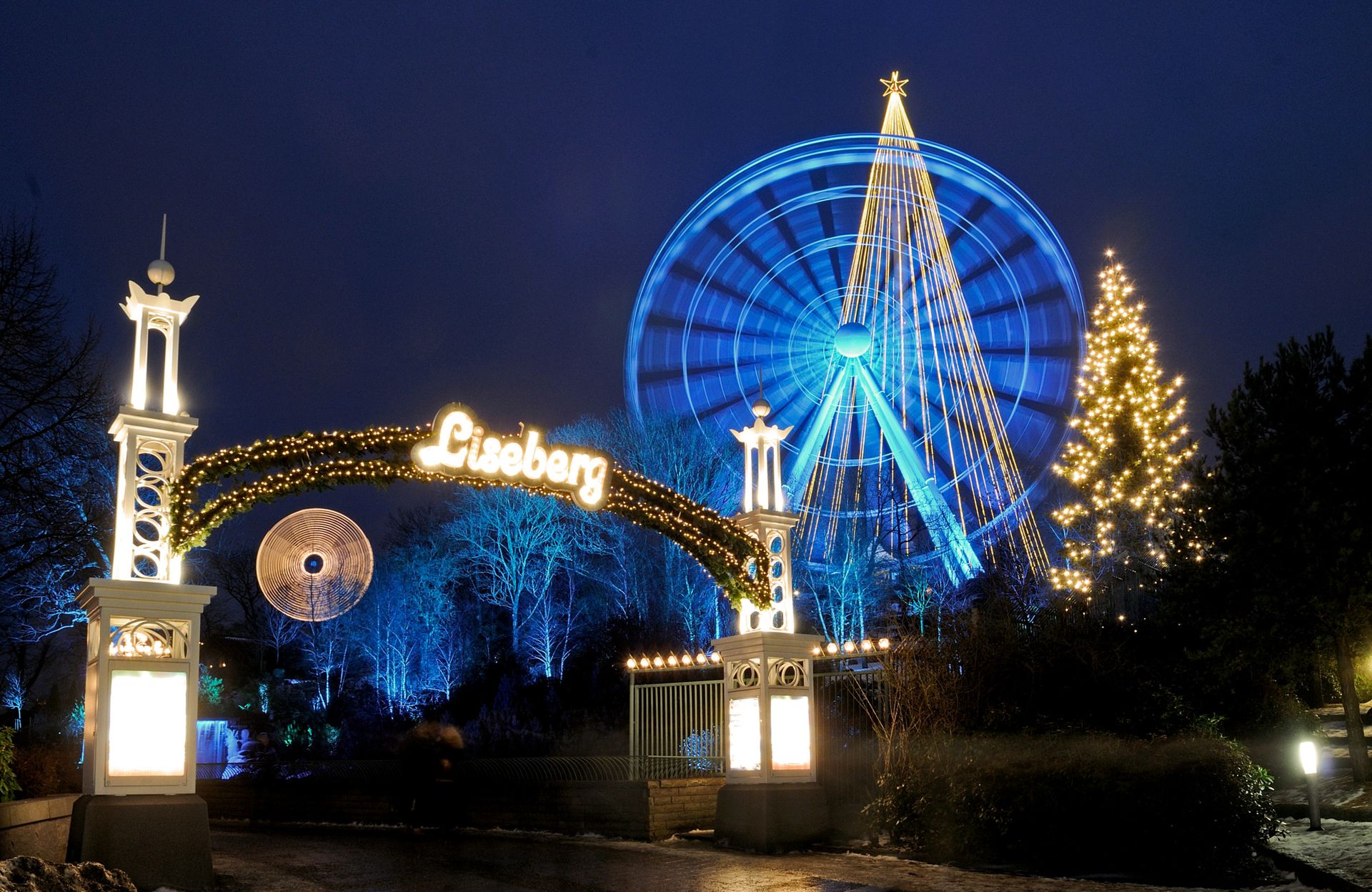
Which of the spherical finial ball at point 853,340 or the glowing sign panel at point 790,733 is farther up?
the spherical finial ball at point 853,340

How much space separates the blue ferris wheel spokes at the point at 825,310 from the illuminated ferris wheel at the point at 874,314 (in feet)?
0.13

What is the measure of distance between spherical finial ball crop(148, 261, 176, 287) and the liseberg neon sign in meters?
3.10

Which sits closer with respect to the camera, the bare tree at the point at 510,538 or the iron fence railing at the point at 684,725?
the iron fence railing at the point at 684,725

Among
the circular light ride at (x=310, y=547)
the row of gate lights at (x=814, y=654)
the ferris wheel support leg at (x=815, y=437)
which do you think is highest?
the ferris wheel support leg at (x=815, y=437)

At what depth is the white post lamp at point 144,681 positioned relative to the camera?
31.5 feet

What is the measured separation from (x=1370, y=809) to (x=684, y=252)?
63.4 ft

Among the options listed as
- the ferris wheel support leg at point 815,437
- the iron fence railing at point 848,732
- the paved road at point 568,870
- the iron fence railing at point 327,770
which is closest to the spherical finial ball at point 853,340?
the ferris wheel support leg at point 815,437

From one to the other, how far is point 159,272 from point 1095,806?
10656 mm

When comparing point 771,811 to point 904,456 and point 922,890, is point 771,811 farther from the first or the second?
point 904,456

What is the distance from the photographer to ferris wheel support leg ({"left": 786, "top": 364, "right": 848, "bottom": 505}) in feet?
89.6

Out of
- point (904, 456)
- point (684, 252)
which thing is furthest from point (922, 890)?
point (684, 252)

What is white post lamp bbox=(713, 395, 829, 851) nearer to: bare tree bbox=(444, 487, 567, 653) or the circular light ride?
the circular light ride

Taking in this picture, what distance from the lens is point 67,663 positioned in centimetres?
3381

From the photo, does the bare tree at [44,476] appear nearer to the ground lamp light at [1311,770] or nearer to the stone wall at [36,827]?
the stone wall at [36,827]
